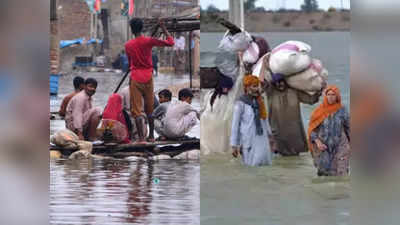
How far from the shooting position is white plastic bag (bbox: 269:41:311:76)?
6.90 meters

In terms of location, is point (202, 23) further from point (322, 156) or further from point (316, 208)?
point (316, 208)

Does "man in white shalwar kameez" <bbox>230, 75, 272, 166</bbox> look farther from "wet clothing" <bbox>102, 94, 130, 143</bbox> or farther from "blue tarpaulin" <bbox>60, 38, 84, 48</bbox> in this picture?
"blue tarpaulin" <bbox>60, 38, 84, 48</bbox>

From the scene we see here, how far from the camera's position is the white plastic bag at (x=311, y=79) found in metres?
6.91

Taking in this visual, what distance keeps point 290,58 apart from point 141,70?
1.31 metres

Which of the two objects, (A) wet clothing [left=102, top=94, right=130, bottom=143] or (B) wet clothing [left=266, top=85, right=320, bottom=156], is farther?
(A) wet clothing [left=102, top=94, right=130, bottom=143]

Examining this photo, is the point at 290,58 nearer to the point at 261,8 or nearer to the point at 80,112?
the point at 261,8

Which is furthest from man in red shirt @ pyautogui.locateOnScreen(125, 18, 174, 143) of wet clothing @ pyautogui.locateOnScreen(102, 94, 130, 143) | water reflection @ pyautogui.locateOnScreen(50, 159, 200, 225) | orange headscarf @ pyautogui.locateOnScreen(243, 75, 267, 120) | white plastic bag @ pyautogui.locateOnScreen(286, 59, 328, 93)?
white plastic bag @ pyautogui.locateOnScreen(286, 59, 328, 93)

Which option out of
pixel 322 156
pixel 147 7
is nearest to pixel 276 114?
pixel 322 156

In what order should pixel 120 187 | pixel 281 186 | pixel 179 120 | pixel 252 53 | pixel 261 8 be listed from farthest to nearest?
pixel 179 120
pixel 252 53
pixel 261 8
pixel 120 187
pixel 281 186

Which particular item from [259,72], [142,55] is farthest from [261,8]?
[142,55]

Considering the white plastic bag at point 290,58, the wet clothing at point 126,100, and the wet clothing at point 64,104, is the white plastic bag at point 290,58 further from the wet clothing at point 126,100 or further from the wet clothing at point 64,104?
the wet clothing at point 64,104

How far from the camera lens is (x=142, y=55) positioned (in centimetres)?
734

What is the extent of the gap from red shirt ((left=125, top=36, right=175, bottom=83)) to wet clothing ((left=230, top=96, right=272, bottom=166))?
84cm
